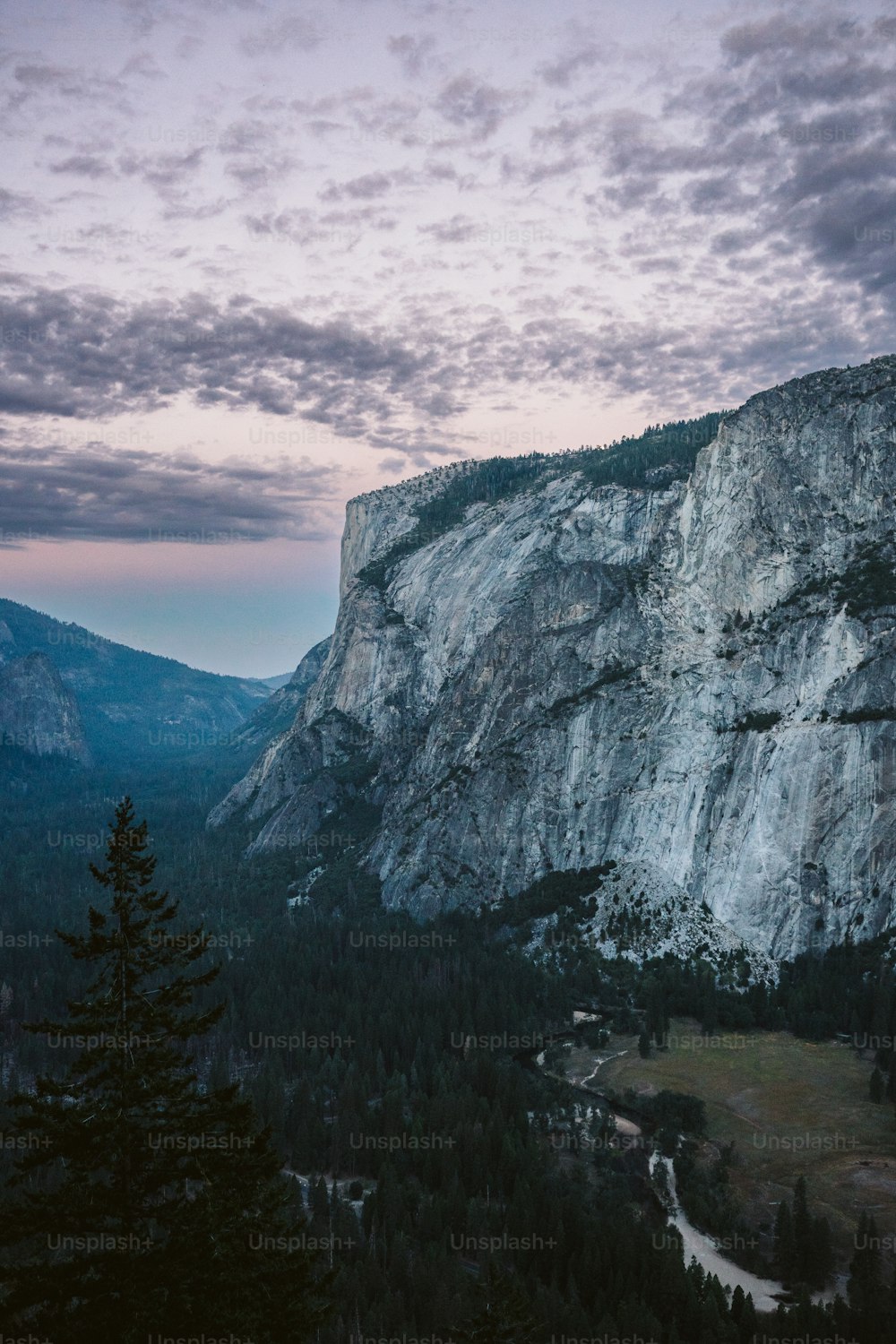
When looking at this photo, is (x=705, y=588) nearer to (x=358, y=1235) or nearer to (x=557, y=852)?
(x=557, y=852)

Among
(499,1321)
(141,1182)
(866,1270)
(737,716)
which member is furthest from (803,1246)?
(737,716)

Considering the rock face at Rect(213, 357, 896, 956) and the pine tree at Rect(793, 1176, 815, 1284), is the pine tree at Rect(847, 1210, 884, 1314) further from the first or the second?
the rock face at Rect(213, 357, 896, 956)

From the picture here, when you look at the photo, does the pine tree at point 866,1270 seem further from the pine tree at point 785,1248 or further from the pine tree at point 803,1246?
the pine tree at point 785,1248

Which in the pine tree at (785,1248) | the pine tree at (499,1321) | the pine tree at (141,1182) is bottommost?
the pine tree at (785,1248)

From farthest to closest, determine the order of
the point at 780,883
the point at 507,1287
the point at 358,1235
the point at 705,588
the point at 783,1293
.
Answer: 1. the point at 705,588
2. the point at 780,883
3. the point at 358,1235
4. the point at 783,1293
5. the point at 507,1287

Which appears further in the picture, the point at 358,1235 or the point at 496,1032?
the point at 496,1032

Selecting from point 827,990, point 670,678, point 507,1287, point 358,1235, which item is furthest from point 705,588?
point 507,1287

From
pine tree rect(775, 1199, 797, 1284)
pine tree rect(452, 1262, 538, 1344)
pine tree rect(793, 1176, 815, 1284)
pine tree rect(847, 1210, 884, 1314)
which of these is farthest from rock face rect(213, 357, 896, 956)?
pine tree rect(452, 1262, 538, 1344)

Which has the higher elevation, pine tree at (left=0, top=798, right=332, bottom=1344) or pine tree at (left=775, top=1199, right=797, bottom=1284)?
pine tree at (left=0, top=798, right=332, bottom=1344)

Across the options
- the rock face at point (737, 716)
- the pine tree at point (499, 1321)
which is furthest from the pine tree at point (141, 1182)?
the rock face at point (737, 716)
